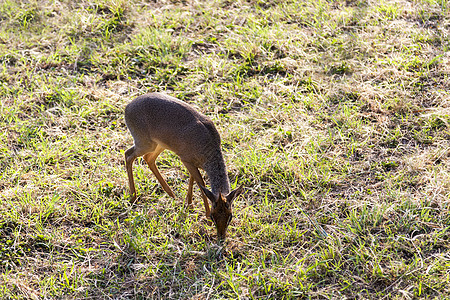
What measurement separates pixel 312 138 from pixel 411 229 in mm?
1454

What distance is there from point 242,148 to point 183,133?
1.00m

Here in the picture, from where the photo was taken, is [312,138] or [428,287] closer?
[428,287]

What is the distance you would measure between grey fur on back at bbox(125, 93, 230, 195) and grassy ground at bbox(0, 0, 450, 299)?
461mm

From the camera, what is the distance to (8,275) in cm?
410

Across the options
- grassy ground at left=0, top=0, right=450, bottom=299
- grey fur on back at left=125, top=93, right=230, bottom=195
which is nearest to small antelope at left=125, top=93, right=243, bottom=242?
grey fur on back at left=125, top=93, right=230, bottom=195

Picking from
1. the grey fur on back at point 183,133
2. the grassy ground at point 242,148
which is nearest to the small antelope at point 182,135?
the grey fur on back at point 183,133

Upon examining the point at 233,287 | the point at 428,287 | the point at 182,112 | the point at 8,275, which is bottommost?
the point at 8,275

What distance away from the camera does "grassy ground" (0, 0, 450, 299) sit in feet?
13.4

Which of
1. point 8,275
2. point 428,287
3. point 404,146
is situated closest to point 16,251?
point 8,275

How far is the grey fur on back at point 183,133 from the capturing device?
4.46 metres

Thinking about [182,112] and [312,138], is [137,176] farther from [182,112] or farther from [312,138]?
[312,138]

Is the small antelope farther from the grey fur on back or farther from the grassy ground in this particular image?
the grassy ground

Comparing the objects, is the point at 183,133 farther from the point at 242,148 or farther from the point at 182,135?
the point at 242,148

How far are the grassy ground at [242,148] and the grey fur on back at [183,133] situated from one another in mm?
461
